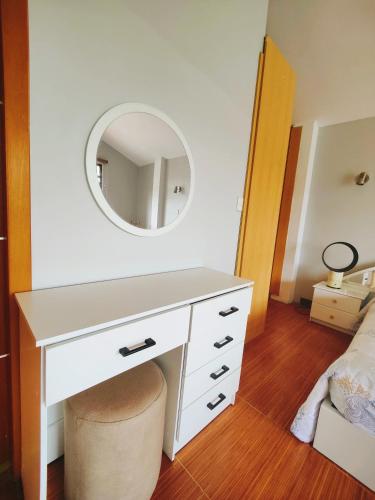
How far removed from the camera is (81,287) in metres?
0.93

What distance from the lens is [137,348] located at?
28.7 inches

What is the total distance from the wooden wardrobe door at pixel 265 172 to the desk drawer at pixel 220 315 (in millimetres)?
633

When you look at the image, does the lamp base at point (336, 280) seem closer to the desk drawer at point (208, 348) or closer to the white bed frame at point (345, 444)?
the white bed frame at point (345, 444)

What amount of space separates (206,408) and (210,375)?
20 centimetres

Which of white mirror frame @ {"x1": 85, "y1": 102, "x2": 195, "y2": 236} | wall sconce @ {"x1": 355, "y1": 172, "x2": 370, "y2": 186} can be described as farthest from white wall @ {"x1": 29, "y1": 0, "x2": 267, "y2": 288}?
wall sconce @ {"x1": 355, "y1": 172, "x2": 370, "y2": 186}

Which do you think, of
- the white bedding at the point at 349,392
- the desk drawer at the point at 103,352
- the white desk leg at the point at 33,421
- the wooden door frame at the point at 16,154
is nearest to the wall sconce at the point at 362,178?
the white bedding at the point at 349,392

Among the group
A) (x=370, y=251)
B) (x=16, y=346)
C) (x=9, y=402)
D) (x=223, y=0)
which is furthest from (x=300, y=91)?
(x=9, y=402)

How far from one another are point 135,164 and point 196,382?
1.10 metres

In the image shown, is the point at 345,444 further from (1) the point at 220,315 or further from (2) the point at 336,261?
(2) the point at 336,261

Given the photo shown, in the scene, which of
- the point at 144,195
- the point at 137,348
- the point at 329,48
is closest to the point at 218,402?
the point at 137,348

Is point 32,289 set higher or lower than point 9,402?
higher

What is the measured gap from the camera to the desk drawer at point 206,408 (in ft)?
3.43

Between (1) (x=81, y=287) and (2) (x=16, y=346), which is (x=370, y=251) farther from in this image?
(2) (x=16, y=346)

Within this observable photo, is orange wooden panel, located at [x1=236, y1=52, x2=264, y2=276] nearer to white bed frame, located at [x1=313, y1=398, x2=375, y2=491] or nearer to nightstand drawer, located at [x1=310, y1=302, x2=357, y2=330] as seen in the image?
white bed frame, located at [x1=313, y1=398, x2=375, y2=491]
